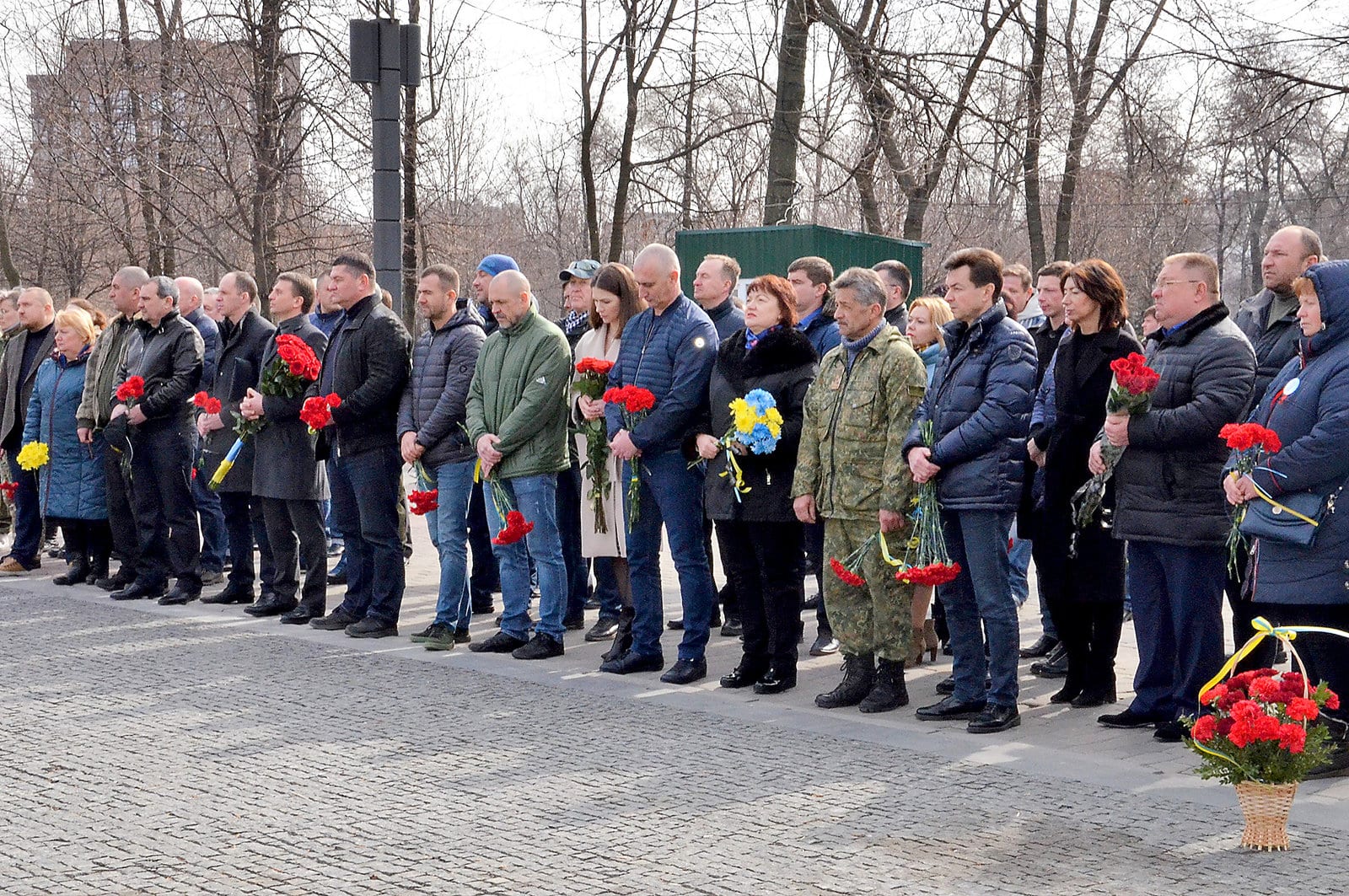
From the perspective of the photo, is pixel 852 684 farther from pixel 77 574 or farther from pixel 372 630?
pixel 77 574

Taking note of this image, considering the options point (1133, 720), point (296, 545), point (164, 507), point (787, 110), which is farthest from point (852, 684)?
point (787, 110)

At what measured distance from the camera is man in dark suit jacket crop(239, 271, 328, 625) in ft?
34.5

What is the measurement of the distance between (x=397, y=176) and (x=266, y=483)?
3.48 m

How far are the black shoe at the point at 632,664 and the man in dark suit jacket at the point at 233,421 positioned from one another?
10.7ft

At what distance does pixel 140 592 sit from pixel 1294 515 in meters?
8.34

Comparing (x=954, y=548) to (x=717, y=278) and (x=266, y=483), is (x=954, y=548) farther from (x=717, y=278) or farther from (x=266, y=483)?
(x=266, y=483)

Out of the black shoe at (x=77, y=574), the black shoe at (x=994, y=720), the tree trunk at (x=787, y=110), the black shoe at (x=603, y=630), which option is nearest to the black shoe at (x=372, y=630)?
the black shoe at (x=603, y=630)

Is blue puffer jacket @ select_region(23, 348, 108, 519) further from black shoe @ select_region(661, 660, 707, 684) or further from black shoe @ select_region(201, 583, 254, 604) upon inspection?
black shoe @ select_region(661, 660, 707, 684)

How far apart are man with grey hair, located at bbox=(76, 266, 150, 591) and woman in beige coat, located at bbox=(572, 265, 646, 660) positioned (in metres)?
4.03

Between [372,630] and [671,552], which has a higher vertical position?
[671,552]

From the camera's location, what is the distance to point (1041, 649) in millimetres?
9266

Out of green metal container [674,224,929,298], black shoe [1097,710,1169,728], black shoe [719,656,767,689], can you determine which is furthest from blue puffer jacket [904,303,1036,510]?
green metal container [674,224,929,298]

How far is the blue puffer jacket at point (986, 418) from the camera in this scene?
7301 millimetres

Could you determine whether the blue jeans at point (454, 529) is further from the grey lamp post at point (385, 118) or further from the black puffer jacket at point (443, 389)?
the grey lamp post at point (385, 118)
